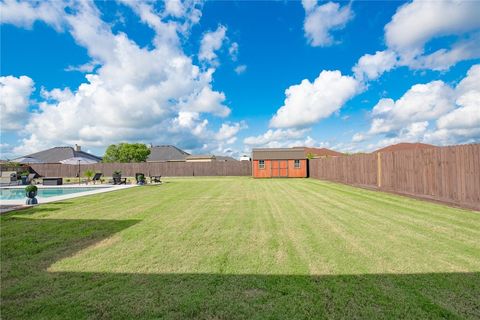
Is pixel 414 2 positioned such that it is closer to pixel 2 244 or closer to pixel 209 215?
pixel 209 215

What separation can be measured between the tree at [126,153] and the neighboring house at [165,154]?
13.3ft

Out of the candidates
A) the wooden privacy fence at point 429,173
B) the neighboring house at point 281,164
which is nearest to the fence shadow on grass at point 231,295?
the wooden privacy fence at point 429,173

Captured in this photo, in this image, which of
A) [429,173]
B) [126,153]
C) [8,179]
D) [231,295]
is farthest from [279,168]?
[126,153]

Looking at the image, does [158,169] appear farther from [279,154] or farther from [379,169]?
[379,169]

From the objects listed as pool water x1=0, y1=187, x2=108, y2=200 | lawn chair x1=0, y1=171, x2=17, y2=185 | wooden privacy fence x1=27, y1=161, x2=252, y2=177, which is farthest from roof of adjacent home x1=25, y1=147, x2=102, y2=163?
pool water x1=0, y1=187, x2=108, y2=200

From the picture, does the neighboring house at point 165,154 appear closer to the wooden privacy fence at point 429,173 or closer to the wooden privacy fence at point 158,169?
the wooden privacy fence at point 158,169

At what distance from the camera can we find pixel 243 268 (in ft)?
11.6

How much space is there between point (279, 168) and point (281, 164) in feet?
1.77

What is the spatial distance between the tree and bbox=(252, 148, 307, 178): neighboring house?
100 feet

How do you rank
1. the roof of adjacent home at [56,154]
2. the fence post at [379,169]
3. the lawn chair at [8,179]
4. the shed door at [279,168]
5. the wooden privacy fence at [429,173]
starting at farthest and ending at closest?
the roof of adjacent home at [56,154], the shed door at [279,168], the lawn chair at [8,179], the fence post at [379,169], the wooden privacy fence at [429,173]

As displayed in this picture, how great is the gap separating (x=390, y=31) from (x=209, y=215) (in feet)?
46.3

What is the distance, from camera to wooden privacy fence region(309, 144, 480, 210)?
725cm

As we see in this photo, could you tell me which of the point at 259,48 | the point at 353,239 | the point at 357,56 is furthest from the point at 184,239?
the point at 357,56

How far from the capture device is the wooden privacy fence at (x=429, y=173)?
7.25 metres
